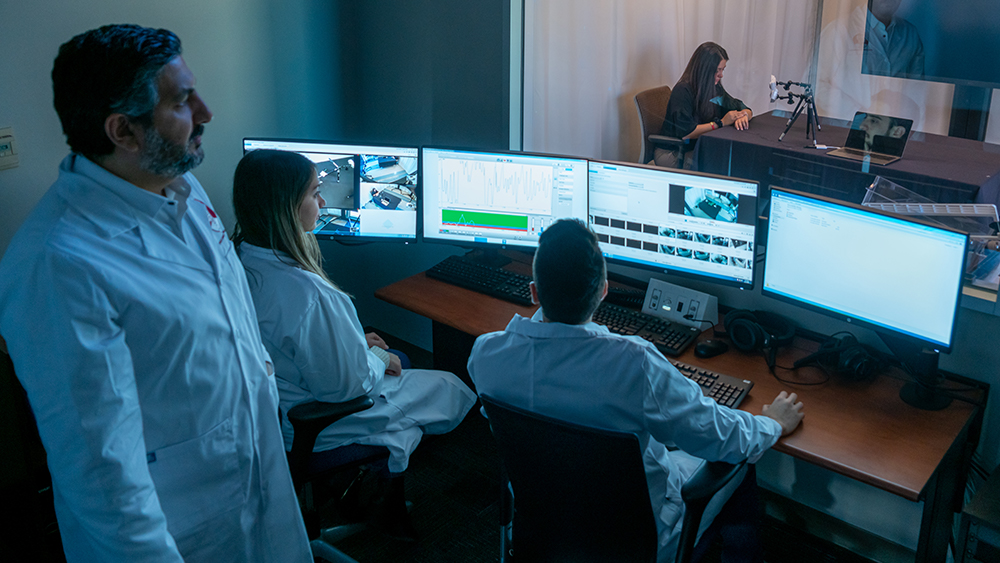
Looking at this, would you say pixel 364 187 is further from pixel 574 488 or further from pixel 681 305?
pixel 574 488

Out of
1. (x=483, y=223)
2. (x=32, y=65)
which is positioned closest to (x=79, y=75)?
(x=32, y=65)

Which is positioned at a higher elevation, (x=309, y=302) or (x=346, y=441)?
(x=309, y=302)

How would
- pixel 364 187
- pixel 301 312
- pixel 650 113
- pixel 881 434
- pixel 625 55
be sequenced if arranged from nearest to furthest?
pixel 881 434
pixel 301 312
pixel 364 187
pixel 625 55
pixel 650 113

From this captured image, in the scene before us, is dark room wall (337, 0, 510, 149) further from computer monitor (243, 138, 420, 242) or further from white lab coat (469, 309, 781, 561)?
white lab coat (469, 309, 781, 561)

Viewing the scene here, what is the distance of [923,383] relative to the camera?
1.84 meters

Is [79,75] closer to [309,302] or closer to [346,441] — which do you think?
[309,302]

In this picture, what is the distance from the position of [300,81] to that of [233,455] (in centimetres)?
204

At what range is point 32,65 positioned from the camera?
2.23 metres

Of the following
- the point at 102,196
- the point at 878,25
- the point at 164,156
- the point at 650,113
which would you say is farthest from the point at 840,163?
the point at 102,196

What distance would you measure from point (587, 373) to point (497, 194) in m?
1.20

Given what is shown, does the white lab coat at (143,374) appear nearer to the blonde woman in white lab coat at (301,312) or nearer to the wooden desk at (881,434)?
the blonde woman in white lab coat at (301,312)

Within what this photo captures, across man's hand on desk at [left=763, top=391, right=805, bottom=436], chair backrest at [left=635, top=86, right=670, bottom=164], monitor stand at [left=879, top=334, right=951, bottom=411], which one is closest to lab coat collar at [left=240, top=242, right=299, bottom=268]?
man's hand on desk at [left=763, top=391, right=805, bottom=436]

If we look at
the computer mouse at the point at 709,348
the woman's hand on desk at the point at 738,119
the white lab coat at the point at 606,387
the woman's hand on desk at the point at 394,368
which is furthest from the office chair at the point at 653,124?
the white lab coat at the point at 606,387

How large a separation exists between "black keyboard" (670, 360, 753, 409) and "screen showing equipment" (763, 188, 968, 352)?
32cm
